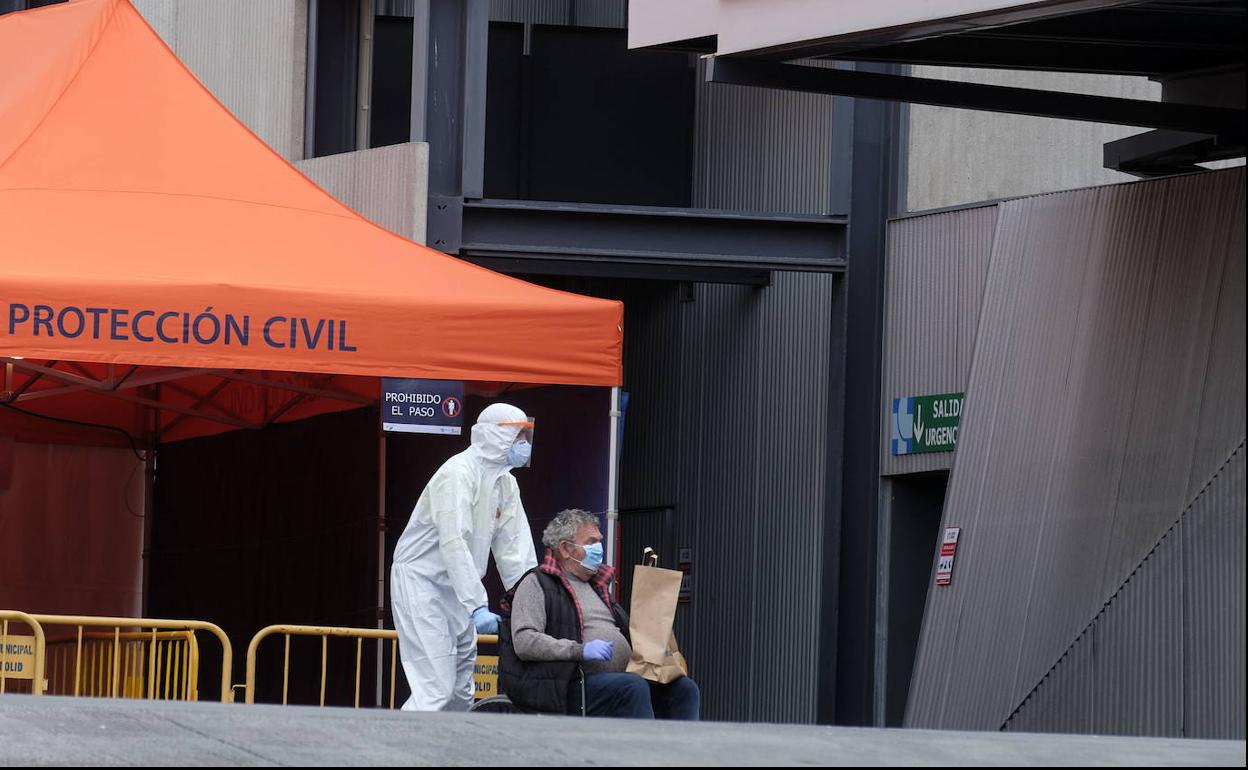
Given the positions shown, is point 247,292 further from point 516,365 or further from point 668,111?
point 668,111

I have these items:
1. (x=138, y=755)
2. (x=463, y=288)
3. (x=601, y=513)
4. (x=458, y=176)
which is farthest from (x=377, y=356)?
(x=138, y=755)

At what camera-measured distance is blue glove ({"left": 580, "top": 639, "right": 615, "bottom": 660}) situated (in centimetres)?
1006

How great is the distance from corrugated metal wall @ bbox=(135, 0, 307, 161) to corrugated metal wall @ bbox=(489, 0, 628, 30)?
5.31 feet

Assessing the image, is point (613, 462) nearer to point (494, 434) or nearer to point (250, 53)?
point (494, 434)

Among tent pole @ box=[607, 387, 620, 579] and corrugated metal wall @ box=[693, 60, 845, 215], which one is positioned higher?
corrugated metal wall @ box=[693, 60, 845, 215]

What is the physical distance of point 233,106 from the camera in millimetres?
17797

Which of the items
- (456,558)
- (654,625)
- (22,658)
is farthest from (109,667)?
(654,625)

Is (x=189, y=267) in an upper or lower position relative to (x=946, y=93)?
lower

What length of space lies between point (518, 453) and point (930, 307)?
4.87m

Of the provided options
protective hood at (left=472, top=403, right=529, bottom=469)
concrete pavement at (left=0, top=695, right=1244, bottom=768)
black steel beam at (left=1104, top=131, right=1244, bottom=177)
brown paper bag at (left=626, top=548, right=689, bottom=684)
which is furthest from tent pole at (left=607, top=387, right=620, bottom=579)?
concrete pavement at (left=0, top=695, right=1244, bottom=768)

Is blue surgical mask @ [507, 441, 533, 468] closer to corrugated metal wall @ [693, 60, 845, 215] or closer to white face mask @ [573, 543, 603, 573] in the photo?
white face mask @ [573, 543, 603, 573]

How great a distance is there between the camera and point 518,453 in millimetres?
11234

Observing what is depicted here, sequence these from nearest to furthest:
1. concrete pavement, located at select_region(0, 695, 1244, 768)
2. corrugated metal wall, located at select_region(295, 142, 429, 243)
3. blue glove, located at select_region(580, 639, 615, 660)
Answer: concrete pavement, located at select_region(0, 695, 1244, 768) → blue glove, located at select_region(580, 639, 615, 660) → corrugated metal wall, located at select_region(295, 142, 429, 243)

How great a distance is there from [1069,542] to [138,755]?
5.16 meters
